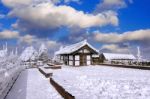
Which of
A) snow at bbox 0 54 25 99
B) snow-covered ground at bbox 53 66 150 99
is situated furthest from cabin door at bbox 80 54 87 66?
snow at bbox 0 54 25 99

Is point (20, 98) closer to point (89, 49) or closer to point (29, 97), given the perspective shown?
point (29, 97)

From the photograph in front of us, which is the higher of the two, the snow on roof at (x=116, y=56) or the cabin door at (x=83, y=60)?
the snow on roof at (x=116, y=56)

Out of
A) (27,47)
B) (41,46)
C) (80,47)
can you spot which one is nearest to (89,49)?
(80,47)

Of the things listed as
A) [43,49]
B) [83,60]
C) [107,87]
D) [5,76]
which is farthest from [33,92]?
[43,49]

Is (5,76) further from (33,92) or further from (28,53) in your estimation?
(28,53)

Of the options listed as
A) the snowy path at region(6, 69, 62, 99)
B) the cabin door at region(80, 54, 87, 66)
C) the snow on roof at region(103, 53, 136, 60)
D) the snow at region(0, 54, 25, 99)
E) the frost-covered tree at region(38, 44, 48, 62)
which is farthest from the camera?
the snow on roof at region(103, 53, 136, 60)

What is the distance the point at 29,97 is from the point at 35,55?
7388cm

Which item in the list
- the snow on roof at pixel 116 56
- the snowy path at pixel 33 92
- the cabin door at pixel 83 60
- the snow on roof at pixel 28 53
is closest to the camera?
the snowy path at pixel 33 92

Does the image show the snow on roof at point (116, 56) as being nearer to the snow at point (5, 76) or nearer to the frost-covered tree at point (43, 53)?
the frost-covered tree at point (43, 53)

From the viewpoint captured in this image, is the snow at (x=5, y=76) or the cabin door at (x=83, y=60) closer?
the snow at (x=5, y=76)

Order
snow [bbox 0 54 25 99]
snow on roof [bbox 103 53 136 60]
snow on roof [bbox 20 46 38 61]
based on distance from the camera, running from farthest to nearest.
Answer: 1. snow on roof [bbox 20 46 38 61]
2. snow on roof [bbox 103 53 136 60]
3. snow [bbox 0 54 25 99]

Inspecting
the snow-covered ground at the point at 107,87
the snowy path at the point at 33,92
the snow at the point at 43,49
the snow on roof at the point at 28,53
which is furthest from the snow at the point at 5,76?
the snow on roof at the point at 28,53

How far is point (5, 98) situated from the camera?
1302cm

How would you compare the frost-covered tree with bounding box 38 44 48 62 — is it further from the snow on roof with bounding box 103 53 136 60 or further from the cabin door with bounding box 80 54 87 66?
the cabin door with bounding box 80 54 87 66
